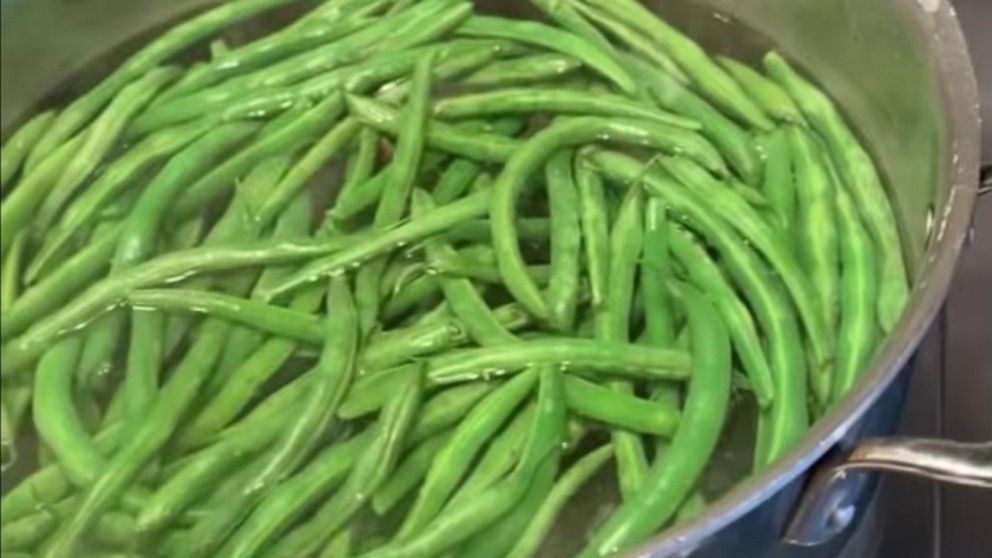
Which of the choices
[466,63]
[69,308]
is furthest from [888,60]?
[69,308]

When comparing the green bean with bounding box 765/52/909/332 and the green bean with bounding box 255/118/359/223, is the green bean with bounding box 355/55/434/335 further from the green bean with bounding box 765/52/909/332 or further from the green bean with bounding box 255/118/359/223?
the green bean with bounding box 765/52/909/332

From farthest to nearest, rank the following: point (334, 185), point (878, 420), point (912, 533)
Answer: point (334, 185) < point (912, 533) < point (878, 420)

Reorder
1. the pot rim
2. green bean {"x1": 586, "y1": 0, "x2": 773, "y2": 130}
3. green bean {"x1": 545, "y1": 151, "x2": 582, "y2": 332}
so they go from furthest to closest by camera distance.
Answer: green bean {"x1": 586, "y1": 0, "x2": 773, "y2": 130}
green bean {"x1": 545, "y1": 151, "x2": 582, "y2": 332}
the pot rim

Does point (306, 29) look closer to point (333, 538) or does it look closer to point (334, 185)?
point (334, 185)

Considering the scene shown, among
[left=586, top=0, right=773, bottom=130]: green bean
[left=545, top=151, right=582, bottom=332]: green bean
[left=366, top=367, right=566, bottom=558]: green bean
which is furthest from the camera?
[left=586, top=0, right=773, bottom=130]: green bean

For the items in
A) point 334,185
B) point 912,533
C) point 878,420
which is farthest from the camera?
point 334,185

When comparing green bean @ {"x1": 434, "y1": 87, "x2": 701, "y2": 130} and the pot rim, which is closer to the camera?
the pot rim

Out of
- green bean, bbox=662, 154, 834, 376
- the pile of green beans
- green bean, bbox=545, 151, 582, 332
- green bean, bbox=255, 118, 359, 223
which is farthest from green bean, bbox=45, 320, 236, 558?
green bean, bbox=662, 154, 834, 376

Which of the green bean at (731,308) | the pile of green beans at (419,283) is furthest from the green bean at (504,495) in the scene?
the green bean at (731,308)
